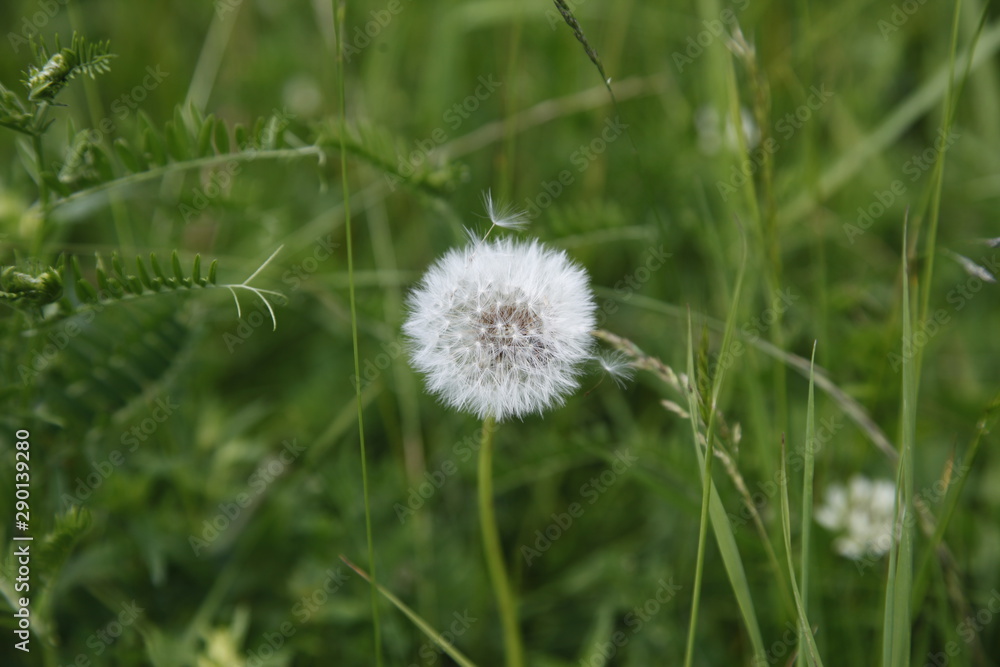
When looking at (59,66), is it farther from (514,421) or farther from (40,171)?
(514,421)

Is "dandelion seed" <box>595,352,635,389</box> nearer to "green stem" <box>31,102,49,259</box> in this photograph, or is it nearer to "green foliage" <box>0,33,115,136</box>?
"green foliage" <box>0,33,115,136</box>

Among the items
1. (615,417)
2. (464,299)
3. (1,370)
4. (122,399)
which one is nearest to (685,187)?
(615,417)

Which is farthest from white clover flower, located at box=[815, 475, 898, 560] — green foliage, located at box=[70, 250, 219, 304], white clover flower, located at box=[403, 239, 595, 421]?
green foliage, located at box=[70, 250, 219, 304]

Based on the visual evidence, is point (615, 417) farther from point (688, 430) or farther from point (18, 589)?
point (18, 589)

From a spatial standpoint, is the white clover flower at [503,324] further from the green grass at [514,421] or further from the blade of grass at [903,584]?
the blade of grass at [903,584]

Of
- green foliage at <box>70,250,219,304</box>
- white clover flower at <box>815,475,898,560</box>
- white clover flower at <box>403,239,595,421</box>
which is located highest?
white clover flower at <box>815,475,898,560</box>

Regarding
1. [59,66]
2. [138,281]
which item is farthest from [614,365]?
[59,66]
